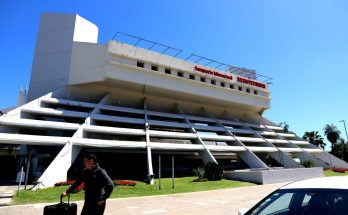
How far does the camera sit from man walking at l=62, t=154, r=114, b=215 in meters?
5.14

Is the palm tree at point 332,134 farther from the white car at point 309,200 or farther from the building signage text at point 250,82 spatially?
the white car at point 309,200

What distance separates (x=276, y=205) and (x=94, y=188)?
3.40m

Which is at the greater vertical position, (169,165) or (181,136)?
(181,136)

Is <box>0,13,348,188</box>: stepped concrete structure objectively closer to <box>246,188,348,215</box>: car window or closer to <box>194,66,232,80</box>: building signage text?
<box>194,66,232,80</box>: building signage text

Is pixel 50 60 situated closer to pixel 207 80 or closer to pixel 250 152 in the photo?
pixel 207 80

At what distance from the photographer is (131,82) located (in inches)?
1280

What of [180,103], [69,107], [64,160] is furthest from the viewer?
[180,103]

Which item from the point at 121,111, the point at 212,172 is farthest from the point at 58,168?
the point at 212,172

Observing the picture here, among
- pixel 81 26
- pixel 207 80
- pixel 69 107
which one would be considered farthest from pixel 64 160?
pixel 207 80

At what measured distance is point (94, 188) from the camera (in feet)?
17.4

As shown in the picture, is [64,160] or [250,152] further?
[250,152]

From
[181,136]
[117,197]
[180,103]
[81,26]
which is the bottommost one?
[117,197]

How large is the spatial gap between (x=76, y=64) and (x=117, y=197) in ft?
67.0

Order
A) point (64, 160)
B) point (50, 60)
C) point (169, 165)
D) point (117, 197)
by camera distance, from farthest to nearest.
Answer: point (169, 165) → point (50, 60) → point (64, 160) → point (117, 197)
